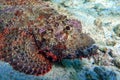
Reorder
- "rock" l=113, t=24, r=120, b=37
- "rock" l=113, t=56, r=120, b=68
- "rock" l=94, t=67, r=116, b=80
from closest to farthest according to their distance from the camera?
"rock" l=94, t=67, r=116, b=80 → "rock" l=113, t=56, r=120, b=68 → "rock" l=113, t=24, r=120, b=37

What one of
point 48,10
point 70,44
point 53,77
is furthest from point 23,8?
point 53,77

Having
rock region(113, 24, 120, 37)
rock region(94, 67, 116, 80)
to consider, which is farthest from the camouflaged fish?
rock region(113, 24, 120, 37)

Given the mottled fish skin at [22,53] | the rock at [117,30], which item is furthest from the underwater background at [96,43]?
the mottled fish skin at [22,53]

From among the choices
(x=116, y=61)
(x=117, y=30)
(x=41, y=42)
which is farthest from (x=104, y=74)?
(x=117, y=30)

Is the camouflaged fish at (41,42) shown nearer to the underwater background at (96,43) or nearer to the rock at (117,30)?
the underwater background at (96,43)

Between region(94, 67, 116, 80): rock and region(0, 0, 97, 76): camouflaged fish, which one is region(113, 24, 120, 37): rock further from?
region(94, 67, 116, 80): rock

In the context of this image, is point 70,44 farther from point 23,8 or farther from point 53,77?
point 23,8
